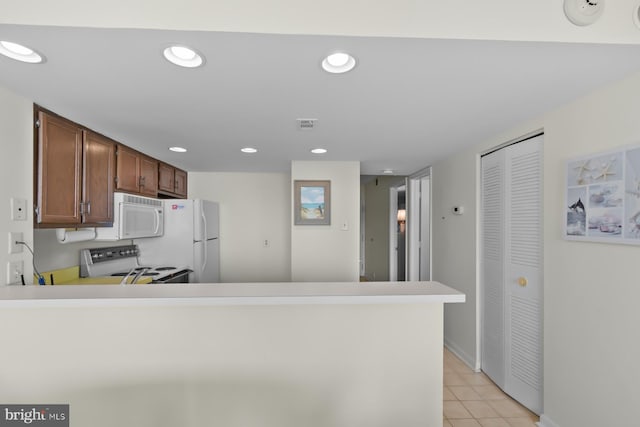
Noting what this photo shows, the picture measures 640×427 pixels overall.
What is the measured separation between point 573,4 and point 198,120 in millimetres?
2100

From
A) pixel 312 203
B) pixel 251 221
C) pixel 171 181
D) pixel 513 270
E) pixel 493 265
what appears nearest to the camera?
pixel 513 270

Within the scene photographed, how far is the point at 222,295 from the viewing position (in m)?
1.32

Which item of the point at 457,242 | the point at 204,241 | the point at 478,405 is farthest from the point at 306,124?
the point at 478,405

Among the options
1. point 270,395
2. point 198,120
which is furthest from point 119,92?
point 270,395

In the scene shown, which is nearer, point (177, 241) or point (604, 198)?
point (604, 198)

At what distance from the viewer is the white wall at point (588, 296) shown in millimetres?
1488

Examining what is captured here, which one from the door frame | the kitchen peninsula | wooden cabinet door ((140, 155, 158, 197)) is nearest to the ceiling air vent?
the kitchen peninsula

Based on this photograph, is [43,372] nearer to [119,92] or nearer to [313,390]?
[313,390]

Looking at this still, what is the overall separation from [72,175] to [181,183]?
6.89 ft

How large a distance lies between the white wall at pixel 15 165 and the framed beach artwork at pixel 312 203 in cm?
236

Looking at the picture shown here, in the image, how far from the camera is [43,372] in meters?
1.37

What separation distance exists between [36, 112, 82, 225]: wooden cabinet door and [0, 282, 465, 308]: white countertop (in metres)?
0.58

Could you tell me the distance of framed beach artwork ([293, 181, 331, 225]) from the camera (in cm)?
359

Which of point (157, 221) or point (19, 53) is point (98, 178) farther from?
point (19, 53)
